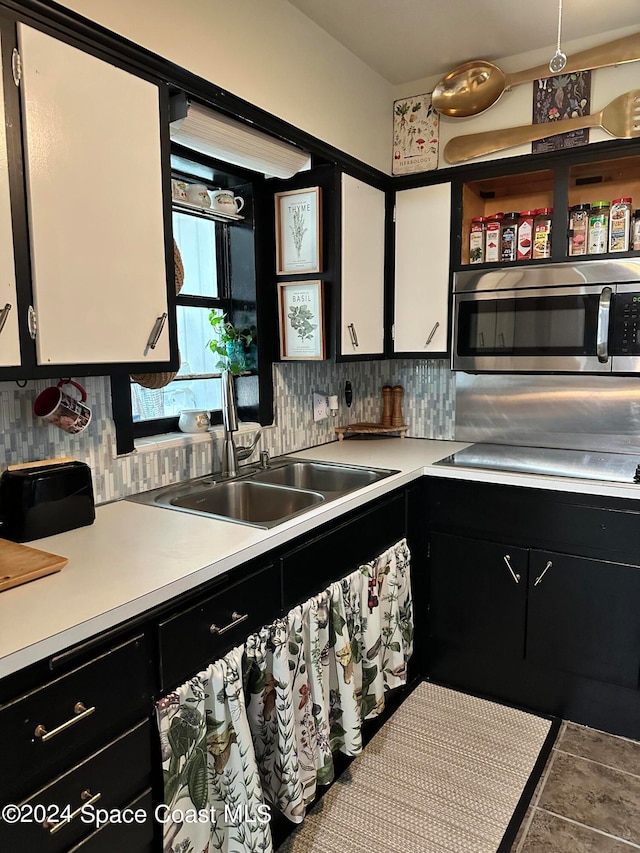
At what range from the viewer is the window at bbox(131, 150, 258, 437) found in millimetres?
2139

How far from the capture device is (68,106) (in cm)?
131

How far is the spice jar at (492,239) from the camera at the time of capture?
2482 mm

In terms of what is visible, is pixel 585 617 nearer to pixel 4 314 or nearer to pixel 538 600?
pixel 538 600

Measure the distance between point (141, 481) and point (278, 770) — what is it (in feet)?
3.03

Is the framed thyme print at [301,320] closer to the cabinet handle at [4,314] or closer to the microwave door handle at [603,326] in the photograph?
the microwave door handle at [603,326]

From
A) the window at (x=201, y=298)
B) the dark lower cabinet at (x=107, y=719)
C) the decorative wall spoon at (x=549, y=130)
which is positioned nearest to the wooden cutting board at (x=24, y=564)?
the dark lower cabinet at (x=107, y=719)

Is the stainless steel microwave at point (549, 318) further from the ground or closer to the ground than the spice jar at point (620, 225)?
closer to the ground

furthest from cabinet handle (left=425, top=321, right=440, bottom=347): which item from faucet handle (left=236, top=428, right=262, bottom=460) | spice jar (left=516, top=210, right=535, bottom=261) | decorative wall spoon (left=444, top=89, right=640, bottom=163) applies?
faucet handle (left=236, top=428, right=262, bottom=460)

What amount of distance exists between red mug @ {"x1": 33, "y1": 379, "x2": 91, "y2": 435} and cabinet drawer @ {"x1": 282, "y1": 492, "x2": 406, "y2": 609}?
674mm

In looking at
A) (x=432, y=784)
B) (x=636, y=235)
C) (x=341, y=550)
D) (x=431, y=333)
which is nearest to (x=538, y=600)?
(x=432, y=784)

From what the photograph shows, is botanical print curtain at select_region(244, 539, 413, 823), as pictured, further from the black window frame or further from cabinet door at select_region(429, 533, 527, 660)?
the black window frame

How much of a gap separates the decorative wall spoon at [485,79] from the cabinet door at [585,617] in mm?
1808

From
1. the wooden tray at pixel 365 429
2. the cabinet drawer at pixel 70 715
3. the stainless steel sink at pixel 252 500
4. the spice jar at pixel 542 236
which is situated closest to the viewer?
the cabinet drawer at pixel 70 715

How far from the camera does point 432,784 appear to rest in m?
1.90
